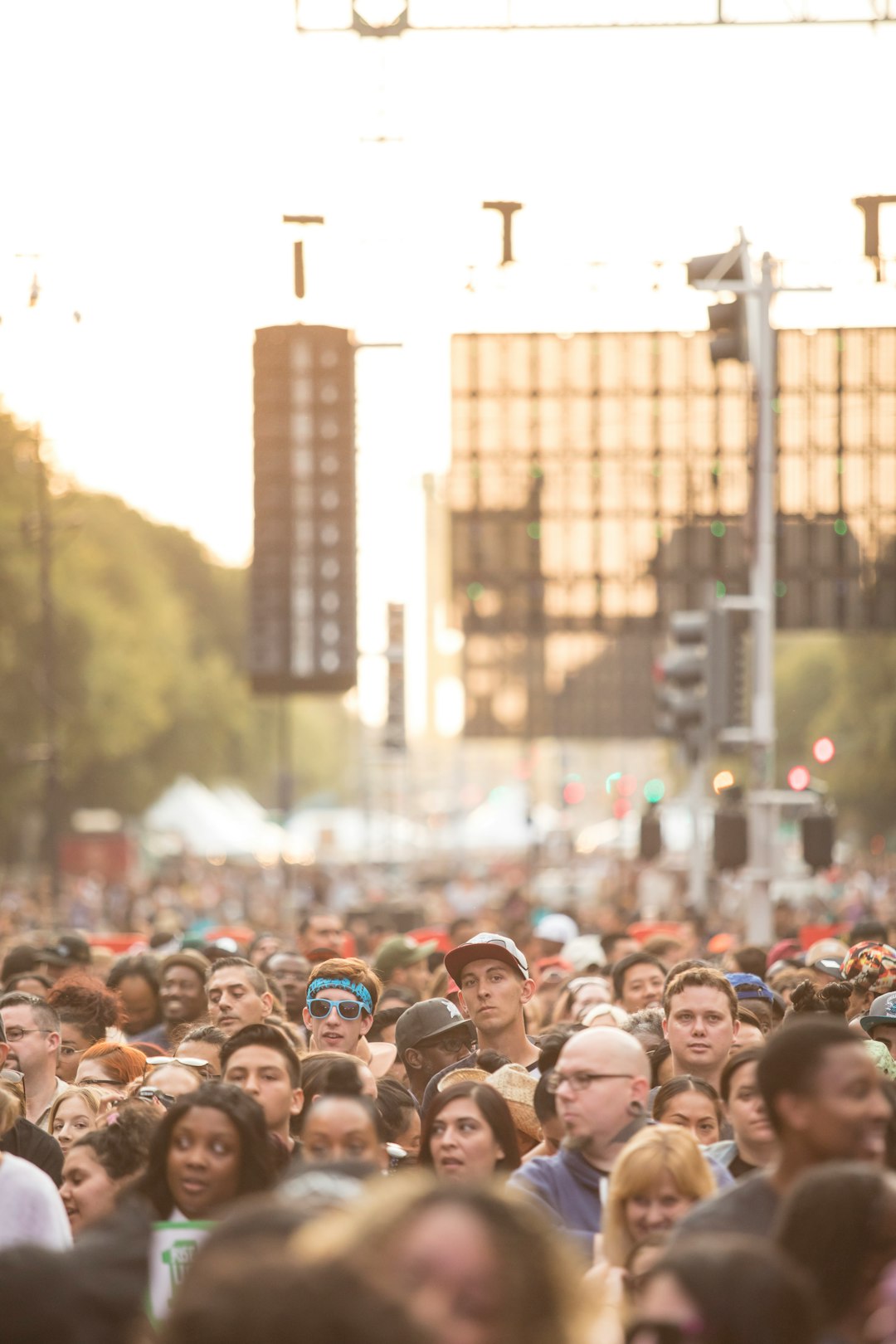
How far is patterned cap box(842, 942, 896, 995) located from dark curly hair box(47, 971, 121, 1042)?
11.0ft

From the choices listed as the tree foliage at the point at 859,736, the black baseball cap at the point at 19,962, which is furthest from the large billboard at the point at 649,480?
the tree foliage at the point at 859,736

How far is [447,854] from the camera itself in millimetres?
94125

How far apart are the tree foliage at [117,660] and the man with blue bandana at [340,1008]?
112ft

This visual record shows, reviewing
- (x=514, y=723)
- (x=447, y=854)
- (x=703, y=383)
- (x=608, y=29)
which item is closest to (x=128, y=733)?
(x=514, y=723)

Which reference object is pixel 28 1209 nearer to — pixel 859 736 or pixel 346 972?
pixel 346 972

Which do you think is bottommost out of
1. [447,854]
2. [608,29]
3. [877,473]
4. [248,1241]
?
[447,854]

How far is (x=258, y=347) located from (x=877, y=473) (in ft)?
27.6

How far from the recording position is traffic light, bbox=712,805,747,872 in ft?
58.5

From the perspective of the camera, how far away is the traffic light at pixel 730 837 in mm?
17819

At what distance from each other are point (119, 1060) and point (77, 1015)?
171 cm

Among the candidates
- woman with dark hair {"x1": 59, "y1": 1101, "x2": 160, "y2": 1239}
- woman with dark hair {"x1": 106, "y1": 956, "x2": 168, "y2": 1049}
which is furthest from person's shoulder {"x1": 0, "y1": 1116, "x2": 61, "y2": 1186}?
woman with dark hair {"x1": 106, "y1": 956, "x2": 168, "y2": 1049}

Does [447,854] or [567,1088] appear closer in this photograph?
[567,1088]

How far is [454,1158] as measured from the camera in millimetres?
6691

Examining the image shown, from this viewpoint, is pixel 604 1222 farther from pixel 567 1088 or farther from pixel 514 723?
pixel 514 723
